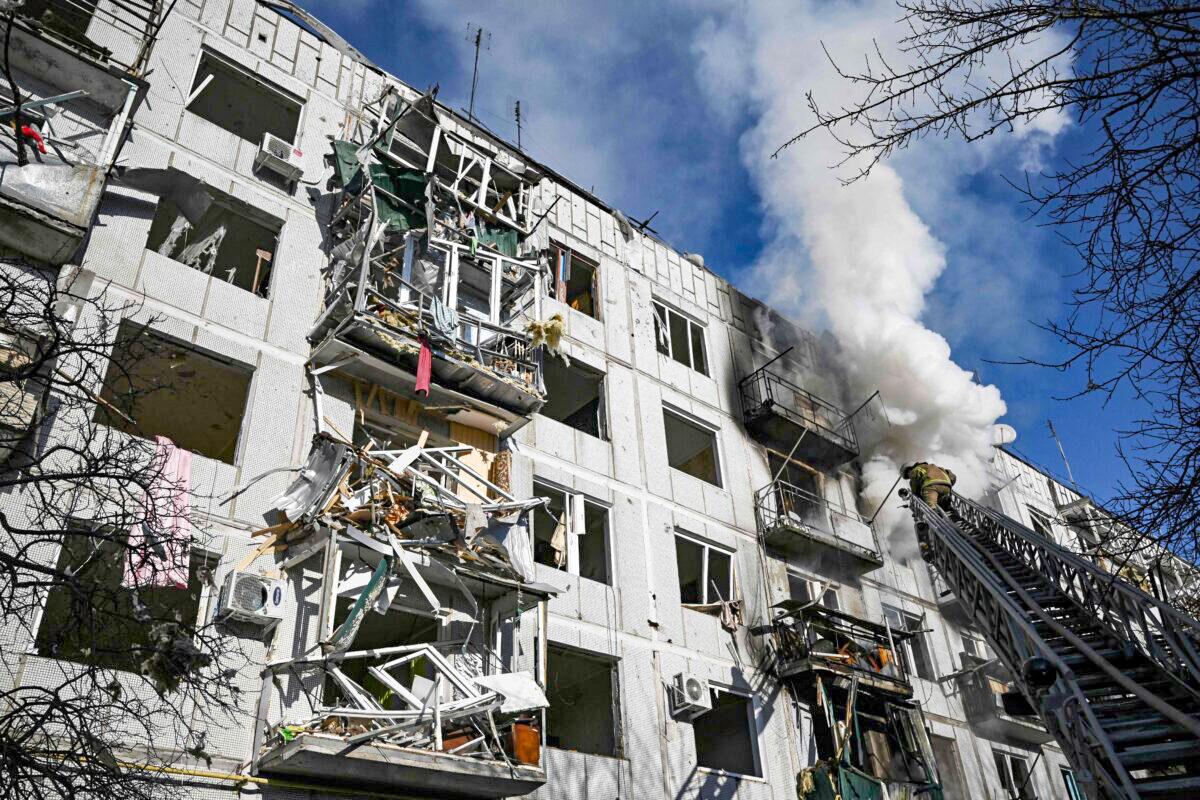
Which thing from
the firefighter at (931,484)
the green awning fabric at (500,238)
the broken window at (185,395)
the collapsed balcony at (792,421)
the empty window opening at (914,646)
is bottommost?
the empty window opening at (914,646)

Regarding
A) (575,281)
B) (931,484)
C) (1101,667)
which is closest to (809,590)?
(931,484)

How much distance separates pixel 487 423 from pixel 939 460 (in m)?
18.1

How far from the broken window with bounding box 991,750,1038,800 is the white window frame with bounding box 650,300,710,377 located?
41.5ft

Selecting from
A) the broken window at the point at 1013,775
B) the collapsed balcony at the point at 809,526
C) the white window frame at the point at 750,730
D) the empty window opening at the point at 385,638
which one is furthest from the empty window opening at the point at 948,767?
the empty window opening at the point at 385,638

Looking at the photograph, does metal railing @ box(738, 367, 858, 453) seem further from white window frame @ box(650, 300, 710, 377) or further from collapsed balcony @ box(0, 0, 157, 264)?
collapsed balcony @ box(0, 0, 157, 264)

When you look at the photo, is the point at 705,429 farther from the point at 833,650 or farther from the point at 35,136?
the point at 35,136

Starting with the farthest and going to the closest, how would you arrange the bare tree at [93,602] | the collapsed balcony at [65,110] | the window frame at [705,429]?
the window frame at [705,429] < the collapsed balcony at [65,110] < the bare tree at [93,602]

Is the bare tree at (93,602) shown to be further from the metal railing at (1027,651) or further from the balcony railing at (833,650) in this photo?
the balcony railing at (833,650)

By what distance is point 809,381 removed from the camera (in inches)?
986

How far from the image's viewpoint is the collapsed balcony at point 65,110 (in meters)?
10.9

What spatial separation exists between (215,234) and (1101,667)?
1475 cm

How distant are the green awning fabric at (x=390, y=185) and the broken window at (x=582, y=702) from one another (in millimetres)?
8314

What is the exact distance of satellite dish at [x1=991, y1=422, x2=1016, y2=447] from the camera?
29.6 m

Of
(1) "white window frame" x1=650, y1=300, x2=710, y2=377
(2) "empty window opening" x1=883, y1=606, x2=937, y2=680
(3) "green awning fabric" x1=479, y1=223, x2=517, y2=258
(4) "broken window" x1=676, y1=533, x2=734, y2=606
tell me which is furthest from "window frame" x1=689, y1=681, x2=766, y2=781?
(3) "green awning fabric" x1=479, y1=223, x2=517, y2=258
